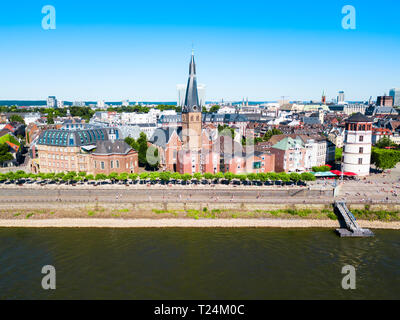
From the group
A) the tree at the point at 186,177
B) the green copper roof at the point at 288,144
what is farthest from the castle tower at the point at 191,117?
the green copper roof at the point at 288,144

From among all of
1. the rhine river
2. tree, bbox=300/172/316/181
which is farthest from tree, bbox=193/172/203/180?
tree, bbox=300/172/316/181

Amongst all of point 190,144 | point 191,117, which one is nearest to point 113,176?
point 190,144

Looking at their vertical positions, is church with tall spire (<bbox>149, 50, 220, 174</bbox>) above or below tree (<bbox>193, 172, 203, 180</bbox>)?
above

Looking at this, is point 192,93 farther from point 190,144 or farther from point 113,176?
Answer: point 113,176

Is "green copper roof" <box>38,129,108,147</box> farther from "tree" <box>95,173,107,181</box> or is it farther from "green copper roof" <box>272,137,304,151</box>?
"green copper roof" <box>272,137,304,151</box>

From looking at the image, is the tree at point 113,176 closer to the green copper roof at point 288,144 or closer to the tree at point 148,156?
the tree at point 148,156
